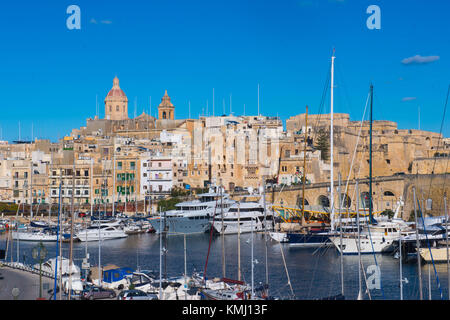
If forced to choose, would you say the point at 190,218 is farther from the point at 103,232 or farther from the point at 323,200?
the point at 323,200

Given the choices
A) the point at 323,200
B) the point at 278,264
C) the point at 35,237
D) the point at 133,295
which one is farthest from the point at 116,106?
the point at 133,295

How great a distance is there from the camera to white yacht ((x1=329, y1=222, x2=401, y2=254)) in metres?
28.0

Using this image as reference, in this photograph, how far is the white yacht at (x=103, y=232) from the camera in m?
34.7

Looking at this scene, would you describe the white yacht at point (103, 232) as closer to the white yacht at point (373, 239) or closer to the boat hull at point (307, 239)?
the boat hull at point (307, 239)

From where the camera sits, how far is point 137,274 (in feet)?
66.6

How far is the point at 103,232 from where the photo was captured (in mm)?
35562

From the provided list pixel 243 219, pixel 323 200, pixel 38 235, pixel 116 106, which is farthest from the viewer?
pixel 116 106

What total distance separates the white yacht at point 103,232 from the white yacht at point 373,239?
1279 cm

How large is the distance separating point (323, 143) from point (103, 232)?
1017 inches

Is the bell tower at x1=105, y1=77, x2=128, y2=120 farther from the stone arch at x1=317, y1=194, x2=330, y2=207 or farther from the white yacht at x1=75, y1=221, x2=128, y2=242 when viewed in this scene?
the white yacht at x1=75, y1=221, x2=128, y2=242

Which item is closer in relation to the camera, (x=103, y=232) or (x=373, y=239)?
(x=373, y=239)

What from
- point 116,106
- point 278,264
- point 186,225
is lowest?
point 278,264

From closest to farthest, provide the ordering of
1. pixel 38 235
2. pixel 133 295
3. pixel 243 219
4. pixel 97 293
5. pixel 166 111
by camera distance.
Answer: pixel 133 295
pixel 97 293
pixel 38 235
pixel 243 219
pixel 166 111

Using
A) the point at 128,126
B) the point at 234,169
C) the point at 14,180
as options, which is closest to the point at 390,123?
the point at 234,169
